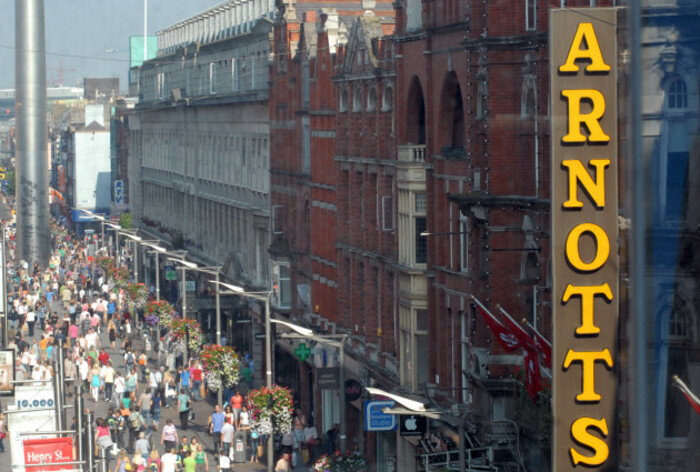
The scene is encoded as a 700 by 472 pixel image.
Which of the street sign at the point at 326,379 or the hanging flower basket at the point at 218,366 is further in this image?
the hanging flower basket at the point at 218,366

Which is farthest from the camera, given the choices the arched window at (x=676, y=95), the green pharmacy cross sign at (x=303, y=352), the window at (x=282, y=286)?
the window at (x=282, y=286)

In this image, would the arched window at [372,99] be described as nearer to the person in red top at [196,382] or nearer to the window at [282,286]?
the person in red top at [196,382]

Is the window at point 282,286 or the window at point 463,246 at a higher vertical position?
the window at point 463,246

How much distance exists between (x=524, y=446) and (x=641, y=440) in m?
24.2

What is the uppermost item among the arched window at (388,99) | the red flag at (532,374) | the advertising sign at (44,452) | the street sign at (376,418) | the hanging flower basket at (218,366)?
the arched window at (388,99)

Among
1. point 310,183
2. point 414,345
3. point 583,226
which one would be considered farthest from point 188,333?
point 583,226

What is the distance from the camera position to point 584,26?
734 inches

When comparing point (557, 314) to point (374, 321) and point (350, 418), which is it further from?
point (350, 418)

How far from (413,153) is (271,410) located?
9.66 m

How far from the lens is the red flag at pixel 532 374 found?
2425cm

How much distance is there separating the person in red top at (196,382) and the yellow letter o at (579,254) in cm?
3925

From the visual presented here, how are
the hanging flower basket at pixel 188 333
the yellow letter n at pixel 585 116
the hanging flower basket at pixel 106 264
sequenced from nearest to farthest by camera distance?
the yellow letter n at pixel 585 116, the hanging flower basket at pixel 188 333, the hanging flower basket at pixel 106 264

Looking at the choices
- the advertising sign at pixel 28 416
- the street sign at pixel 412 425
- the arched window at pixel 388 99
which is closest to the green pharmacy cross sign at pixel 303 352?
the arched window at pixel 388 99

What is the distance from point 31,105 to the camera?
434 ft
